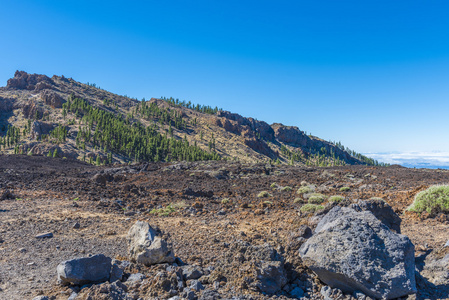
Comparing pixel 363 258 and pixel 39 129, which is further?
pixel 39 129

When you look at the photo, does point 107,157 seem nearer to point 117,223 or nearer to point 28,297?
point 117,223

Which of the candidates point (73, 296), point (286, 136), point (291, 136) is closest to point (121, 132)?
point (73, 296)

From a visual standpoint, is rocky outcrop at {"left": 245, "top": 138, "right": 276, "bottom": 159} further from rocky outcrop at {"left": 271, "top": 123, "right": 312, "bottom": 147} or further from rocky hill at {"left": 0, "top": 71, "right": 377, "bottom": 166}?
rocky outcrop at {"left": 271, "top": 123, "right": 312, "bottom": 147}

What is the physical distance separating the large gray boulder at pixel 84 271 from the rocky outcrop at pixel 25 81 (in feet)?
503

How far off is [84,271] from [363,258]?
16.9 feet

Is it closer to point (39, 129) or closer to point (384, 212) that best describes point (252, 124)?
point (39, 129)

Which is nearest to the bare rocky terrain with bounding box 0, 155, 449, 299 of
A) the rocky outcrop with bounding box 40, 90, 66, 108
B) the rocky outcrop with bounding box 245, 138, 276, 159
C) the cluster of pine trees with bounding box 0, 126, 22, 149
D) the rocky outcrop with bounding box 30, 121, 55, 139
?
the cluster of pine trees with bounding box 0, 126, 22, 149

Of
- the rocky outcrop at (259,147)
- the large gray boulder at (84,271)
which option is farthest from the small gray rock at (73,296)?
the rocky outcrop at (259,147)

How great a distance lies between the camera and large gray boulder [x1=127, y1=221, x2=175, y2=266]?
217 inches

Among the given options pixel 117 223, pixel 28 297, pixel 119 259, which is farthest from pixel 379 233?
pixel 117 223

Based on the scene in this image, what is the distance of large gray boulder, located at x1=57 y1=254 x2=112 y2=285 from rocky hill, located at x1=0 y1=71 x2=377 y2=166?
6345cm

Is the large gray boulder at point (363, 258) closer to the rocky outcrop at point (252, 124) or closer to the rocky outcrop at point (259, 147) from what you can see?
the rocky outcrop at point (259, 147)

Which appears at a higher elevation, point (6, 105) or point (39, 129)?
point (6, 105)

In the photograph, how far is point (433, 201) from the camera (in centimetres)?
1032
